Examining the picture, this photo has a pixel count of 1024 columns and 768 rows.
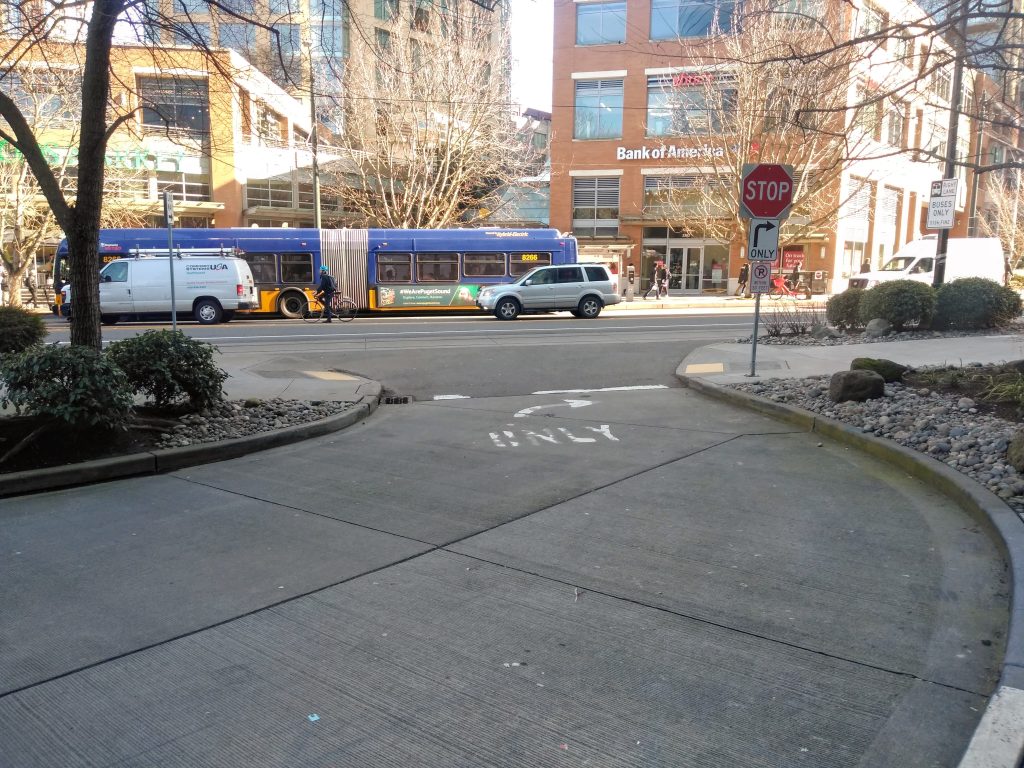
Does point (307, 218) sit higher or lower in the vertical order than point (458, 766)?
higher

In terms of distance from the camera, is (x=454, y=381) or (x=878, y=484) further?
(x=454, y=381)

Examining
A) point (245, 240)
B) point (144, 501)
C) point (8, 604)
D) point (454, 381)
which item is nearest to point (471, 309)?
point (245, 240)

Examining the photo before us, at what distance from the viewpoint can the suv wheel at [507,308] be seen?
2659 centimetres

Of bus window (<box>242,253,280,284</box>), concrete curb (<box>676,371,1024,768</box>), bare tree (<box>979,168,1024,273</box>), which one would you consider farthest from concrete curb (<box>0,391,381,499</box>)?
bare tree (<box>979,168,1024,273</box>)

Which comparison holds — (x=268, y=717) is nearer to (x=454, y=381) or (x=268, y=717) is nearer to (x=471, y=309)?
(x=454, y=381)

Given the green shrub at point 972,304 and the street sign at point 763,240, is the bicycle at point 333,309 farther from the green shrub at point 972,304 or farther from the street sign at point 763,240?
the street sign at point 763,240

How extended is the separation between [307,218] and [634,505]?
4434 cm

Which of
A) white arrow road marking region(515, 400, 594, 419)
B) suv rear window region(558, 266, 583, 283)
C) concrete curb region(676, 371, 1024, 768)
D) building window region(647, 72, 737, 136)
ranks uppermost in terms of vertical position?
building window region(647, 72, 737, 136)

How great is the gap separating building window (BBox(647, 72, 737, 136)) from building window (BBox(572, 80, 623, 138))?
15.9ft

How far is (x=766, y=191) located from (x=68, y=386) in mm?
8541

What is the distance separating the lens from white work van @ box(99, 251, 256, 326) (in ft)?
83.4

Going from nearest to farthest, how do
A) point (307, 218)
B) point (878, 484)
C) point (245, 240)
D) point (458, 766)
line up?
point (458, 766)
point (878, 484)
point (245, 240)
point (307, 218)

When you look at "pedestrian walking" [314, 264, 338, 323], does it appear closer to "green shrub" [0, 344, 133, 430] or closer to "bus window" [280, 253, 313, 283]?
"bus window" [280, 253, 313, 283]

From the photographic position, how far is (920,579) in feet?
14.1
